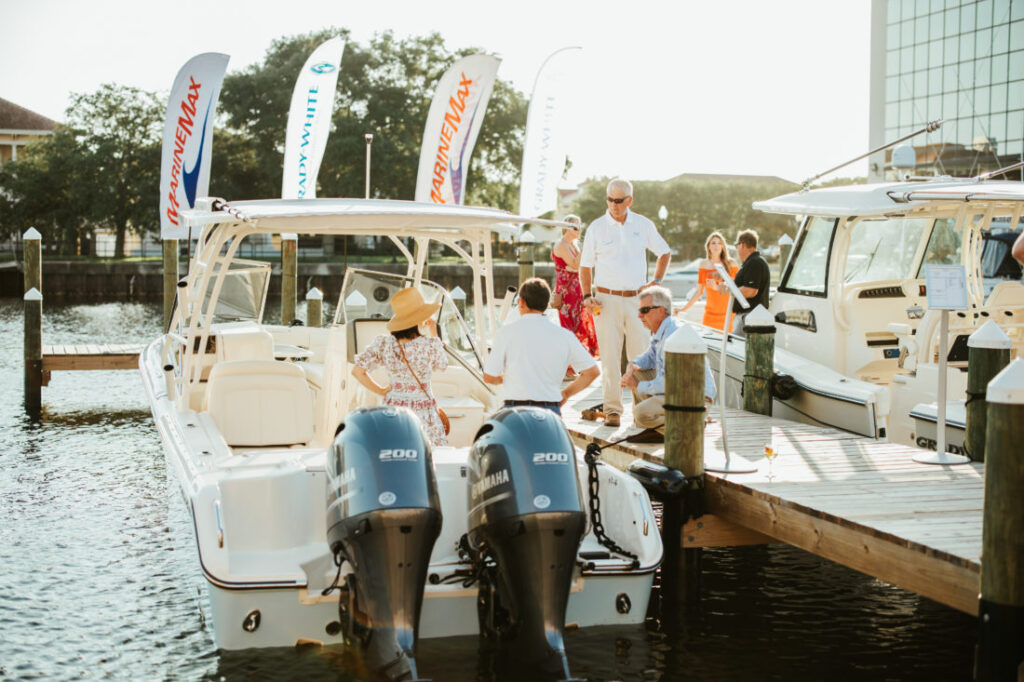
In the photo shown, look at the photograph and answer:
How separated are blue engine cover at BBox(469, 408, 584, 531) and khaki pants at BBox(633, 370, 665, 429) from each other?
254 centimetres

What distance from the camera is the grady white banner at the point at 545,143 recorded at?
16.8 m

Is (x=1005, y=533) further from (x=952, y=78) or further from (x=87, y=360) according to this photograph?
(x=952, y=78)

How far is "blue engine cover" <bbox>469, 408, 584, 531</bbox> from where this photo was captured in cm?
496

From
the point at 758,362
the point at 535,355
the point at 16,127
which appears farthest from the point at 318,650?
the point at 16,127

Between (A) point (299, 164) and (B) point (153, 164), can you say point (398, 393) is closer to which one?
(A) point (299, 164)

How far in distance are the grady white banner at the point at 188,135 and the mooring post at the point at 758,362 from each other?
8.02 meters

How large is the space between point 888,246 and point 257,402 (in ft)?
21.2

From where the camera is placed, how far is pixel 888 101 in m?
44.8

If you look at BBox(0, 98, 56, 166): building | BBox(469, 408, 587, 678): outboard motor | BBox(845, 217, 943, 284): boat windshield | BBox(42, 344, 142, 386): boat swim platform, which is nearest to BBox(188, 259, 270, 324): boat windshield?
BBox(42, 344, 142, 386): boat swim platform

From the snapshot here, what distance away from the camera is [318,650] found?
17.4ft

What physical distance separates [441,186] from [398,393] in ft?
33.4

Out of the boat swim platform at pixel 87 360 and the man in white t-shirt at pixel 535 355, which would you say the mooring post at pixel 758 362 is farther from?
the boat swim platform at pixel 87 360

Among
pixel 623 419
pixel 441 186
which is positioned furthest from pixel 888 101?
pixel 623 419

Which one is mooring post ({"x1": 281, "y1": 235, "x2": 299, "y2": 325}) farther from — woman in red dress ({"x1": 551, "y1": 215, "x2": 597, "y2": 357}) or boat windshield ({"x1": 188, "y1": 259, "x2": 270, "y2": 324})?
woman in red dress ({"x1": 551, "y1": 215, "x2": 597, "y2": 357})
